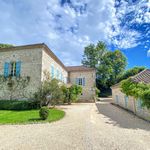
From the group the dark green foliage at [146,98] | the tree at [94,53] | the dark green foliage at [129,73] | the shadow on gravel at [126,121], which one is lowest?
the shadow on gravel at [126,121]

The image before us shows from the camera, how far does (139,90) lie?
10.7 m

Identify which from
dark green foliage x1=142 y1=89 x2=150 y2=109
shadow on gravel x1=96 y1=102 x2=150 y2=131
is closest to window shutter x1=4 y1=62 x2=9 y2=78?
shadow on gravel x1=96 y1=102 x2=150 y2=131

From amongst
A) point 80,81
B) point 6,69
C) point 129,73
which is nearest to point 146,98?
point 6,69

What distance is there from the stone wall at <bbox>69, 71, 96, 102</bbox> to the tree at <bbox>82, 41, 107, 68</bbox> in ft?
45.2

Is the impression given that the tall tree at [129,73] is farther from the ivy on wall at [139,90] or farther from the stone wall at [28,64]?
the stone wall at [28,64]

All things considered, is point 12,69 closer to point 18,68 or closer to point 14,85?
point 18,68

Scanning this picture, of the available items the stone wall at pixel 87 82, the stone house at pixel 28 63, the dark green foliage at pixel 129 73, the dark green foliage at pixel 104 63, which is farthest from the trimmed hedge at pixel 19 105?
the dark green foliage at pixel 129 73

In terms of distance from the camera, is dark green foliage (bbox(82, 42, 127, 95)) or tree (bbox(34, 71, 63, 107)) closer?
tree (bbox(34, 71, 63, 107))

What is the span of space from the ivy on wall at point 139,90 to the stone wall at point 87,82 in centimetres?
1523

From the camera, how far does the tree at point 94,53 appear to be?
43122 mm

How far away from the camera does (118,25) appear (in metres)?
12.9

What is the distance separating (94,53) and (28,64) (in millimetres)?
28576

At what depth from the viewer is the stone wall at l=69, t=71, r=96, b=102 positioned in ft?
93.7

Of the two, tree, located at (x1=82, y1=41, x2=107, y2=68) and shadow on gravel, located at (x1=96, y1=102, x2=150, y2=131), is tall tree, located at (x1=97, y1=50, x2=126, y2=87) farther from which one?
shadow on gravel, located at (x1=96, y1=102, x2=150, y2=131)
